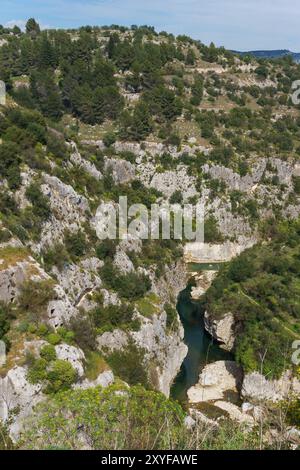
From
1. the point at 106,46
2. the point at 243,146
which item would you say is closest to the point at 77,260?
the point at 243,146

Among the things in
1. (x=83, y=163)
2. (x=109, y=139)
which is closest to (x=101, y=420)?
(x=83, y=163)

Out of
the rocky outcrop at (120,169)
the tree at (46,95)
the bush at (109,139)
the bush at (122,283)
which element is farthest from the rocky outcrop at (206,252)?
the tree at (46,95)

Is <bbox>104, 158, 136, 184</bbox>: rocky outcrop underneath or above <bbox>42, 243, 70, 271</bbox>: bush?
above

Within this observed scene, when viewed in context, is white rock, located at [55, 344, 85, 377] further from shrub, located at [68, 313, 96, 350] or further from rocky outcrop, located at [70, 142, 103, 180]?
rocky outcrop, located at [70, 142, 103, 180]

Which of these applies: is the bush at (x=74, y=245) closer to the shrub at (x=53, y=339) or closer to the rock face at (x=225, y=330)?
the shrub at (x=53, y=339)

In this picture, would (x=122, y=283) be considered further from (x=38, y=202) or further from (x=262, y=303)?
(x=262, y=303)

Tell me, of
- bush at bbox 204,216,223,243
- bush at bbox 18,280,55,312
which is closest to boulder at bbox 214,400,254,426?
bush at bbox 18,280,55,312
